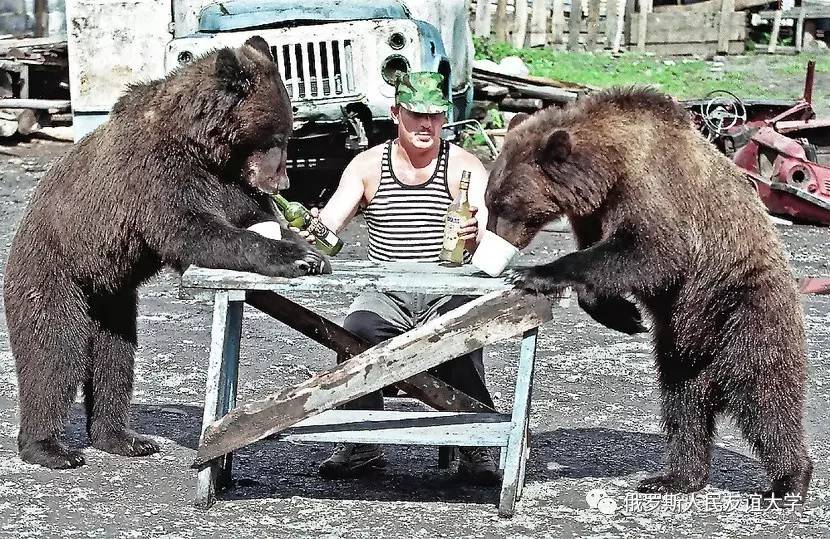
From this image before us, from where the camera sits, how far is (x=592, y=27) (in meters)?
21.6

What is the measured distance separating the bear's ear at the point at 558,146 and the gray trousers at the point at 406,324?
2.48ft

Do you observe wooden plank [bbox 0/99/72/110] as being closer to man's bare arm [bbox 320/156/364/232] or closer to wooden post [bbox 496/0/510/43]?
wooden post [bbox 496/0/510/43]

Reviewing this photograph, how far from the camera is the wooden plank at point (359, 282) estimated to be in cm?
483

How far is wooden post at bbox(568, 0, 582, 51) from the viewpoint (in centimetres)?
2141

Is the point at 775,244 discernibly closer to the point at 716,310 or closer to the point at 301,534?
the point at 716,310

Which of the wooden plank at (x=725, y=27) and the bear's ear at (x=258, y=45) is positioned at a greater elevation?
the bear's ear at (x=258, y=45)

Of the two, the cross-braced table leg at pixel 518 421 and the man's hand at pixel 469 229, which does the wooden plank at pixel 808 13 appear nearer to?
the man's hand at pixel 469 229

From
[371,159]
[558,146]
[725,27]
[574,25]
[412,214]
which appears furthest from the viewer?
[725,27]

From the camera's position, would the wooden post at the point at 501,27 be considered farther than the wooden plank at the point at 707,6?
No

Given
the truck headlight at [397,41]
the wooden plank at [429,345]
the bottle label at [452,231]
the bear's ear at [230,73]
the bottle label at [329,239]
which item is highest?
the bear's ear at [230,73]

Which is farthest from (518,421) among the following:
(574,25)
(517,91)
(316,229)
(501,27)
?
(574,25)

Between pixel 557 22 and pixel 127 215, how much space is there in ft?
55.0

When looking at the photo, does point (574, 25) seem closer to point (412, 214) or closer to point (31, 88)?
point (31, 88)

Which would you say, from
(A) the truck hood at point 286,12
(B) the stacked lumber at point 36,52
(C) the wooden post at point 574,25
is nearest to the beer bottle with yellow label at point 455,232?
(A) the truck hood at point 286,12
